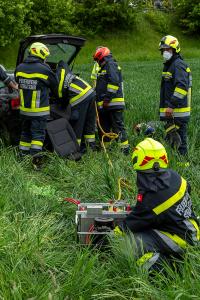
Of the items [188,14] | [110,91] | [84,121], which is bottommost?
[188,14]

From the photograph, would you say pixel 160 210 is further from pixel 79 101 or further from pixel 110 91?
pixel 110 91

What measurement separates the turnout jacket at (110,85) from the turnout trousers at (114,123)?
0.11 m

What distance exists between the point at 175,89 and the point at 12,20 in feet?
73.6

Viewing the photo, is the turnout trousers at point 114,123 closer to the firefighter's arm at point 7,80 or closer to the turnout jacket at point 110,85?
the turnout jacket at point 110,85

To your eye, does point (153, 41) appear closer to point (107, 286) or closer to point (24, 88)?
point (24, 88)

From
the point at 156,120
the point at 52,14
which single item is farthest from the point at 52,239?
the point at 52,14

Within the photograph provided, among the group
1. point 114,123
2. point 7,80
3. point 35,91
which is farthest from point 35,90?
point 114,123

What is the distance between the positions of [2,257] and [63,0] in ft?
107

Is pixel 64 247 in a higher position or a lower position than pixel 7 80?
lower

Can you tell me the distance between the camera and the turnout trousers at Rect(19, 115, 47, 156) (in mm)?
7180

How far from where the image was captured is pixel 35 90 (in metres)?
7.14

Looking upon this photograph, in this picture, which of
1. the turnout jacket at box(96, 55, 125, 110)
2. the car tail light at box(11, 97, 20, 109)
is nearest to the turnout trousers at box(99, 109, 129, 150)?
the turnout jacket at box(96, 55, 125, 110)

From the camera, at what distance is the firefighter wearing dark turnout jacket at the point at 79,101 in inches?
299

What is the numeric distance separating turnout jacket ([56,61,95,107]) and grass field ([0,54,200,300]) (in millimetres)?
1131
